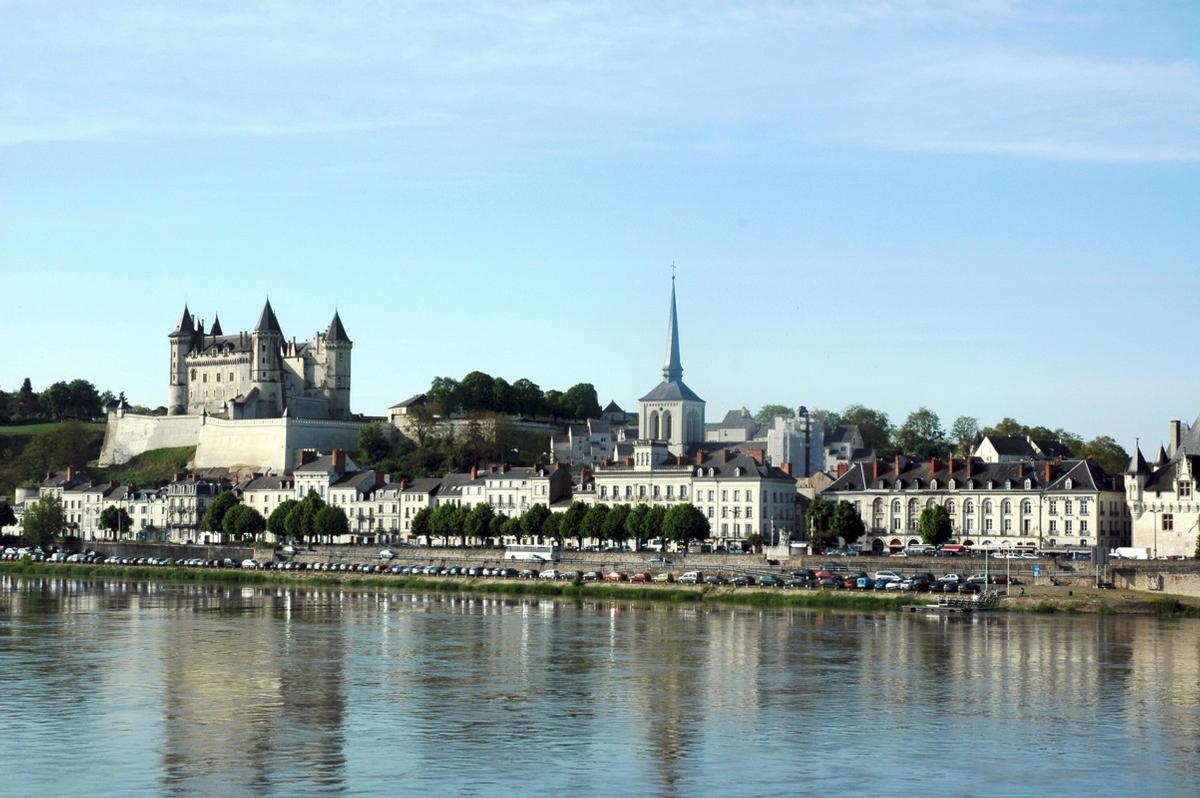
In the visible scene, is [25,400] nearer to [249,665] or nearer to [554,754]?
[249,665]

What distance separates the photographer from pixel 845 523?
72.2 m

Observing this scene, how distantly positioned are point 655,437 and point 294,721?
73.8 metres

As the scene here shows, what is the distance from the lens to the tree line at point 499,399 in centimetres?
11506

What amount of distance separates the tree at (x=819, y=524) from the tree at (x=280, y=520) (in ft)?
88.0

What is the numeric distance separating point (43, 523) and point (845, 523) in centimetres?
4459

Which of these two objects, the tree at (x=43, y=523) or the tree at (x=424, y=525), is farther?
the tree at (x=43, y=523)

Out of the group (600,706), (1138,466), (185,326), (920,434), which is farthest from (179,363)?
(600,706)

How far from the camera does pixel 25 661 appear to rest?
40531 mm

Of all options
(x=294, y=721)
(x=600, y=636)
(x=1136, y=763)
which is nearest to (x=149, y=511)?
(x=600, y=636)

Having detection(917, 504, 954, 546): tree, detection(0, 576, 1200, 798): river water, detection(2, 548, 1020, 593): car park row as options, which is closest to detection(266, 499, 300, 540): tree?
detection(2, 548, 1020, 593): car park row

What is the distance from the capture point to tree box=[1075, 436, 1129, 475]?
305 ft

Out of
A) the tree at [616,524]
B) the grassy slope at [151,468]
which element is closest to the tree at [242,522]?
the grassy slope at [151,468]

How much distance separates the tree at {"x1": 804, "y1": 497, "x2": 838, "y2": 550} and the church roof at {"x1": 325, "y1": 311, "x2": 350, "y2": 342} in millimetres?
50545

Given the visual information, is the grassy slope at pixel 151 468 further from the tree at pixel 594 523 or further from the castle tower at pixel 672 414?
the tree at pixel 594 523
